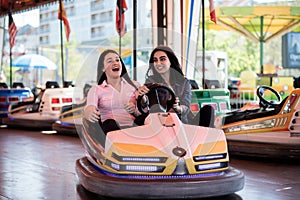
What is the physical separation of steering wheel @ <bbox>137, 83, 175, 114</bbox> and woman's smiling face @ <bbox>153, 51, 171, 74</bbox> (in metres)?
0.27

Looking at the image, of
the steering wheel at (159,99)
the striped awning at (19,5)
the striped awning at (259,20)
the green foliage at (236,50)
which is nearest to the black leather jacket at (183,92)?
the steering wheel at (159,99)

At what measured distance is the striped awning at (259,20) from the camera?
1016 cm

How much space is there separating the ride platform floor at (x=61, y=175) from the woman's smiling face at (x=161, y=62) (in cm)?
80

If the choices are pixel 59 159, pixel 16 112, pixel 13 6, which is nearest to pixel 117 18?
pixel 16 112

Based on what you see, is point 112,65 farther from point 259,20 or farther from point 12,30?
point 259,20

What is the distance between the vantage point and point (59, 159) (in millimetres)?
3973

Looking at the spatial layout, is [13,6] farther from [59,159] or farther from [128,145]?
[128,145]

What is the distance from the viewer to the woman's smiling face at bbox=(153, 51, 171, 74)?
116 inches

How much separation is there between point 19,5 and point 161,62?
8.19 m

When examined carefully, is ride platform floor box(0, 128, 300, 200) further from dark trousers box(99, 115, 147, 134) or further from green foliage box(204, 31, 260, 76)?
green foliage box(204, 31, 260, 76)

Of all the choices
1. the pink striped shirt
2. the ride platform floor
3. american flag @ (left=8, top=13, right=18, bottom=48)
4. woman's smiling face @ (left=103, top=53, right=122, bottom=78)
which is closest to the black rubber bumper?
the ride platform floor

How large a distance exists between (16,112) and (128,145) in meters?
4.94

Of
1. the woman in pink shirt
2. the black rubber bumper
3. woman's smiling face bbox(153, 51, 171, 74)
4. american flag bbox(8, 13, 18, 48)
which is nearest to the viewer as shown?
the black rubber bumper

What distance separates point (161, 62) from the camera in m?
2.97
